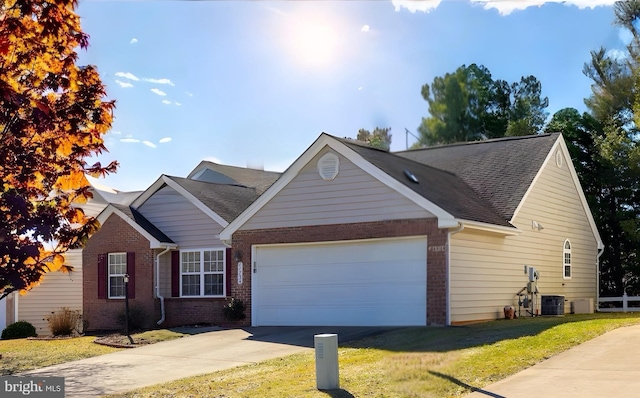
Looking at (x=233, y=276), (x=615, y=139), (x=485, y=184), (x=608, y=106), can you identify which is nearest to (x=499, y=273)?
(x=485, y=184)

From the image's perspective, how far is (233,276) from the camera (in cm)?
2186

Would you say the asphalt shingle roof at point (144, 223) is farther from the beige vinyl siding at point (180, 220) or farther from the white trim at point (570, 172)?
the white trim at point (570, 172)

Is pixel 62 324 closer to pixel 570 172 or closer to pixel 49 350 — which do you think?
pixel 49 350

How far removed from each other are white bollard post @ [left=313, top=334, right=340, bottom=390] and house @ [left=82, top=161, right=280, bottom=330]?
502 inches

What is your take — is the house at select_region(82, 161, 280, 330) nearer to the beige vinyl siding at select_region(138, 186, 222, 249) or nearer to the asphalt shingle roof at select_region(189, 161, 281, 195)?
the beige vinyl siding at select_region(138, 186, 222, 249)

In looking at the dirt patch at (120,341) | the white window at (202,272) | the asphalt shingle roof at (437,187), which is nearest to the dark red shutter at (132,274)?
the white window at (202,272)

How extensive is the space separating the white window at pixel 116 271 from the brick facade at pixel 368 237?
193 inches

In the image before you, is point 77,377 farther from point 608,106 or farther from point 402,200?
point 608,106

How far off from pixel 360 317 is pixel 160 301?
7.93m

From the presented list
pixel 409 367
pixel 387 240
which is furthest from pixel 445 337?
pixel 387 240

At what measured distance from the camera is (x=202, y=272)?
2417cm

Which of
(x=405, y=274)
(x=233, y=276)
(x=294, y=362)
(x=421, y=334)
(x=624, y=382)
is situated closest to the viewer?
(x=624, y=382)

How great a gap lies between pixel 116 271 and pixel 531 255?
44.2 ft

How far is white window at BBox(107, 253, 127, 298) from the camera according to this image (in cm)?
2478
